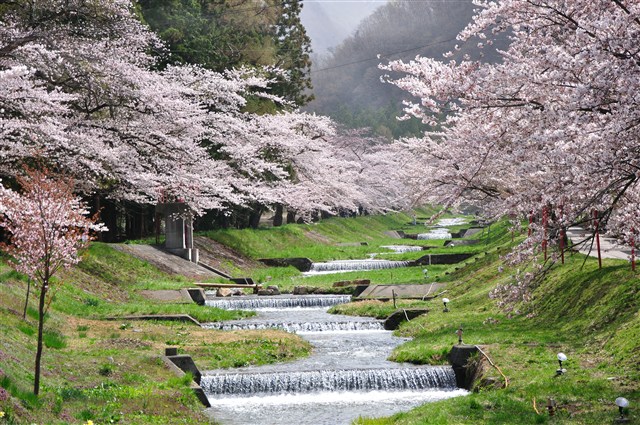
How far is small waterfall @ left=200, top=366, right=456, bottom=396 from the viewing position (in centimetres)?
1487

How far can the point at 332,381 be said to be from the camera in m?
15.0

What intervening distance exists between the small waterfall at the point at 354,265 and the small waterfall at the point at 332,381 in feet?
75.5

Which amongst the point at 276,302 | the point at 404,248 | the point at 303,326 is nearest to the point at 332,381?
the point at 303,326

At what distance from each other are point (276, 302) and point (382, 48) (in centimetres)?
15111

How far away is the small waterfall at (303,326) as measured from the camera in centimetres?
2167

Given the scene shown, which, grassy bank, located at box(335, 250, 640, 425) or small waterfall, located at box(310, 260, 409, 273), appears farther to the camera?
small waterfall, located at box(310, 260, 409, 273)

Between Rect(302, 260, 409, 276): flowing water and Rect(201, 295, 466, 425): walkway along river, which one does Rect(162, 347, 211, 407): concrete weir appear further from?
Rect(302, 260, 409, 276): flowing water

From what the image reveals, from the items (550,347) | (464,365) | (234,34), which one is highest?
(234,34)

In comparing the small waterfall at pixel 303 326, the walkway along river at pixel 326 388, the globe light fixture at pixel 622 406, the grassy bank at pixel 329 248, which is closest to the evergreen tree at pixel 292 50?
the grassy bank at pixel 329 248

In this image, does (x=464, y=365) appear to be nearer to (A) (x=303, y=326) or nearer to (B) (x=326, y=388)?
(B) (x=326, y=388)

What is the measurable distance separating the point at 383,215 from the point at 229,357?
6823 centimetres

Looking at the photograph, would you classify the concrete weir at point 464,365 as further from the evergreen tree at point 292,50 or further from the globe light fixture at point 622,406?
the evergreen tree at point 292,50

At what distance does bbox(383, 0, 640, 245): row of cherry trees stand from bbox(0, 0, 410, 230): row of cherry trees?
29.2 feet

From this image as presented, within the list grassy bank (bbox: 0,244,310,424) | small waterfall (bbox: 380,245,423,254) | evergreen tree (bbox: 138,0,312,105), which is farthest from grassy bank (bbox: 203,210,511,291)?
grassy bank (bbox: 0,244,310,424)
